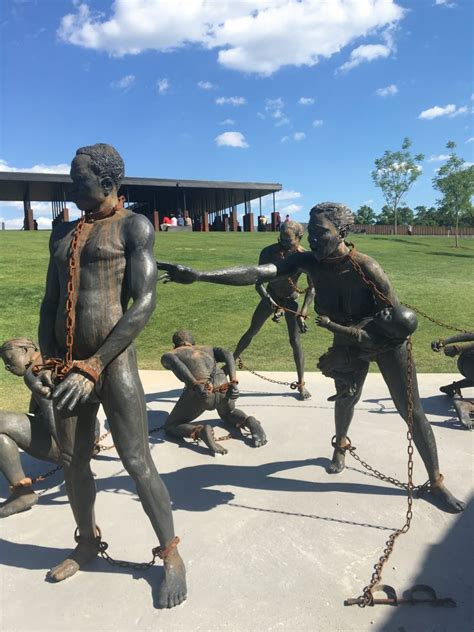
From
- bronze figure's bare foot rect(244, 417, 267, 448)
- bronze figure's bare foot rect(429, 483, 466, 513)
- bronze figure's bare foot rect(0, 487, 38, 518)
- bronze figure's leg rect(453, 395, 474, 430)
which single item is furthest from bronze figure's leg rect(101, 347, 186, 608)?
bronze figure's leg rect(453, 395, 474, 430)

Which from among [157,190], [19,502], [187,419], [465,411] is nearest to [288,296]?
[187,419]

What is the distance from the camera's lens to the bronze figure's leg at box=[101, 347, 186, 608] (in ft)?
8.52

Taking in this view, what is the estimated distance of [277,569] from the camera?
288 centimetres

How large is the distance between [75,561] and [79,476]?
1.65 feet

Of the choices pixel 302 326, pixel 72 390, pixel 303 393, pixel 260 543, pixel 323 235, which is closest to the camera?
pixel 72 390

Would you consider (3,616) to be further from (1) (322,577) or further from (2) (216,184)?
(2) (216,184)

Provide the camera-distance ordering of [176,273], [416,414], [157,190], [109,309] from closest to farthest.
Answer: [109,309]
[176,273]
[416,414]
[157,190]

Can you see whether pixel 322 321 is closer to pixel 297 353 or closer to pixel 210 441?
pixel 210 441

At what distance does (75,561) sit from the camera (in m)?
2.91

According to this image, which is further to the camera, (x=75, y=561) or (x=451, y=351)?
(x=451, y=351)

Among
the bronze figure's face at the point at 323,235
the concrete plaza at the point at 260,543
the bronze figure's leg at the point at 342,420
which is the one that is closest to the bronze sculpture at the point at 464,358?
the concrete plaza at the point at 260,543

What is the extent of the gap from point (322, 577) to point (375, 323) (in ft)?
5.11

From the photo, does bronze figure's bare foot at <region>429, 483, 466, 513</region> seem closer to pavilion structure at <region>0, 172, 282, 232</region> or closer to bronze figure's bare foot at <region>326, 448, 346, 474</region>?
bronze figure's bare foot at <region>326, 448, 346, 474</region>

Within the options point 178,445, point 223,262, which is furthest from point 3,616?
point 223,262
